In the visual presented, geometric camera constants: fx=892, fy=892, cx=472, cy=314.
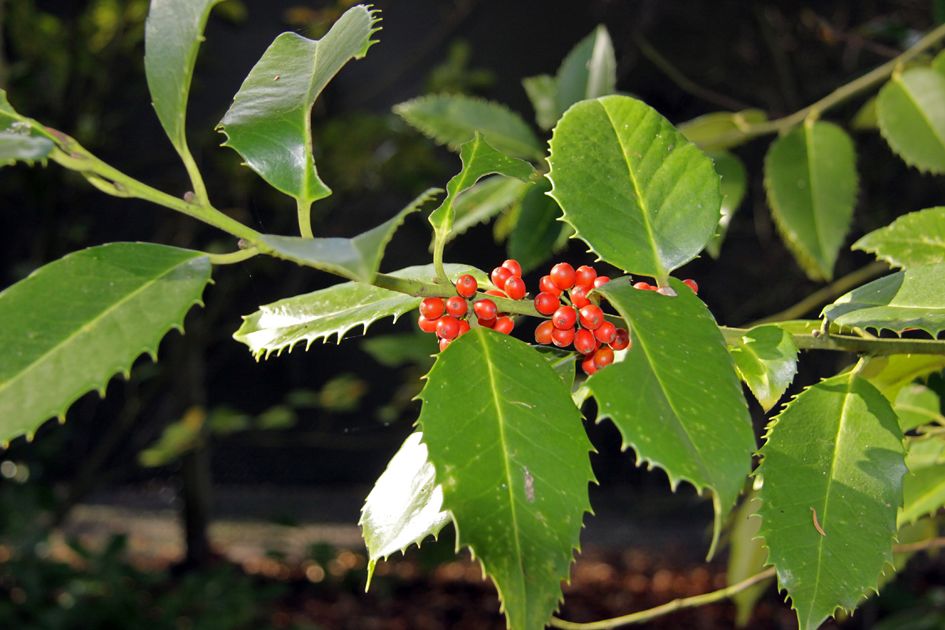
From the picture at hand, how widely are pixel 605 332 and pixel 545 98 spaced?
0.63m

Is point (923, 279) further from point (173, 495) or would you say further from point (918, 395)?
point (173, 495)

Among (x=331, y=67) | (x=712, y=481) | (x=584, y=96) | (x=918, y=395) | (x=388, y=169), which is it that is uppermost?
(x=331, y=67)

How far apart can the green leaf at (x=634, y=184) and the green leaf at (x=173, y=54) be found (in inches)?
6.9

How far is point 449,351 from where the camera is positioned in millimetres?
406

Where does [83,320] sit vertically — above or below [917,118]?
above

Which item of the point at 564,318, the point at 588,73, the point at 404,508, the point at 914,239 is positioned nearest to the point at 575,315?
the point at 564,318

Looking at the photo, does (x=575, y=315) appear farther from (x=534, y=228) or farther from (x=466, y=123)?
(x=466, y=123)

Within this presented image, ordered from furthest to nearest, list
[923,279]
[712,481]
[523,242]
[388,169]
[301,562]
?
[301,562] < [388,169] < [523,242] < [923,279] < [712,481]

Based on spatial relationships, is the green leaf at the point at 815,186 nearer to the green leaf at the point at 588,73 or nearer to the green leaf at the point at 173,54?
the green leaf at the point at 588,73

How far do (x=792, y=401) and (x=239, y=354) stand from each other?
292cm

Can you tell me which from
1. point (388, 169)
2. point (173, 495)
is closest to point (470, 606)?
point (173, 495)

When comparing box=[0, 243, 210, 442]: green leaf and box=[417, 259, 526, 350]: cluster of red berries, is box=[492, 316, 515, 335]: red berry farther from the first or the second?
box=[0, 243, 210, 442]: green leaf

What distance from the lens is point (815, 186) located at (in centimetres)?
94

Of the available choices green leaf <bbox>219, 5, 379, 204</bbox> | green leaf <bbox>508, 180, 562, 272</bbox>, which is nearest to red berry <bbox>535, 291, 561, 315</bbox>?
green leaf <bbox>219, 5, 379, 204</bbox>
